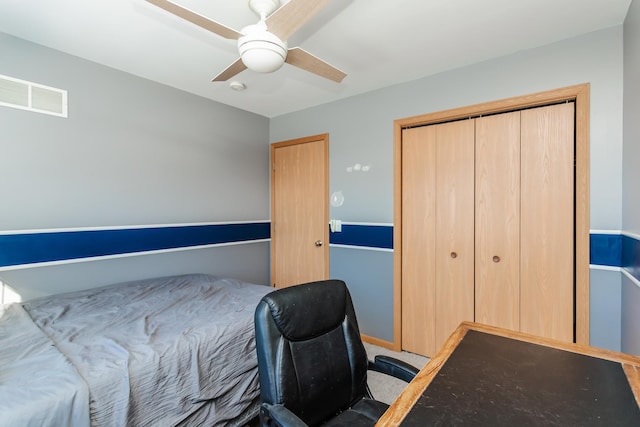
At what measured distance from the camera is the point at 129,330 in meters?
1.65

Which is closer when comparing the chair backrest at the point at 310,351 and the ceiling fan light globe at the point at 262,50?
the chair backrest at the point at 310,351

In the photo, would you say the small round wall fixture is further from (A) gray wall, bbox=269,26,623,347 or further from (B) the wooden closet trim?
(B) the wooden closet trim

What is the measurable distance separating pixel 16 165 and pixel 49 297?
97cm

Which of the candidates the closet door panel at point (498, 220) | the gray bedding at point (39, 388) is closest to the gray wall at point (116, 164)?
the gray bedding at point (39, 388)

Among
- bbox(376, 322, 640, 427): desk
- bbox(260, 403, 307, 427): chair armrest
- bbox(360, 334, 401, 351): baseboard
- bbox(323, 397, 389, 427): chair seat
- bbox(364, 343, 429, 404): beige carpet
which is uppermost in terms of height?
bbox(376, 322, 640, 427): desk

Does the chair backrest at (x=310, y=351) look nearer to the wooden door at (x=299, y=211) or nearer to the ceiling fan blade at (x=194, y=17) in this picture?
the ceiling fan blade at (x=194, y=17)

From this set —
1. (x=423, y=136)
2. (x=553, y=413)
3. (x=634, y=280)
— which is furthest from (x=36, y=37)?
(x=634, y=280)

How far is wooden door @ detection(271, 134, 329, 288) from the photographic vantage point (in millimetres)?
3363

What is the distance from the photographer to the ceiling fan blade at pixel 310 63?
65.4 inches

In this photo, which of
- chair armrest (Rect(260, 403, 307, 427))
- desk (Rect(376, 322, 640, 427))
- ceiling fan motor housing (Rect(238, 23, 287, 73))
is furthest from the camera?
ceiling fan motor housing (Rect(238, 23, 287, 73))

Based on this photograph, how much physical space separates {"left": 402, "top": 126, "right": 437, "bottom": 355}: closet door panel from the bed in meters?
1.47

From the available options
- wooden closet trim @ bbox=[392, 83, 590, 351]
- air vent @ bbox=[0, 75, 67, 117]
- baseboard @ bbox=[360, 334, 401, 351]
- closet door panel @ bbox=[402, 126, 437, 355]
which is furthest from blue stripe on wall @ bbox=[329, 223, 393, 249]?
air vent @ bbox=[0, 75, 67, 117]

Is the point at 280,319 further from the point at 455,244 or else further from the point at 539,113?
the point at 539,113

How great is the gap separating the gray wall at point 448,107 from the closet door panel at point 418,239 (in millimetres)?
154
